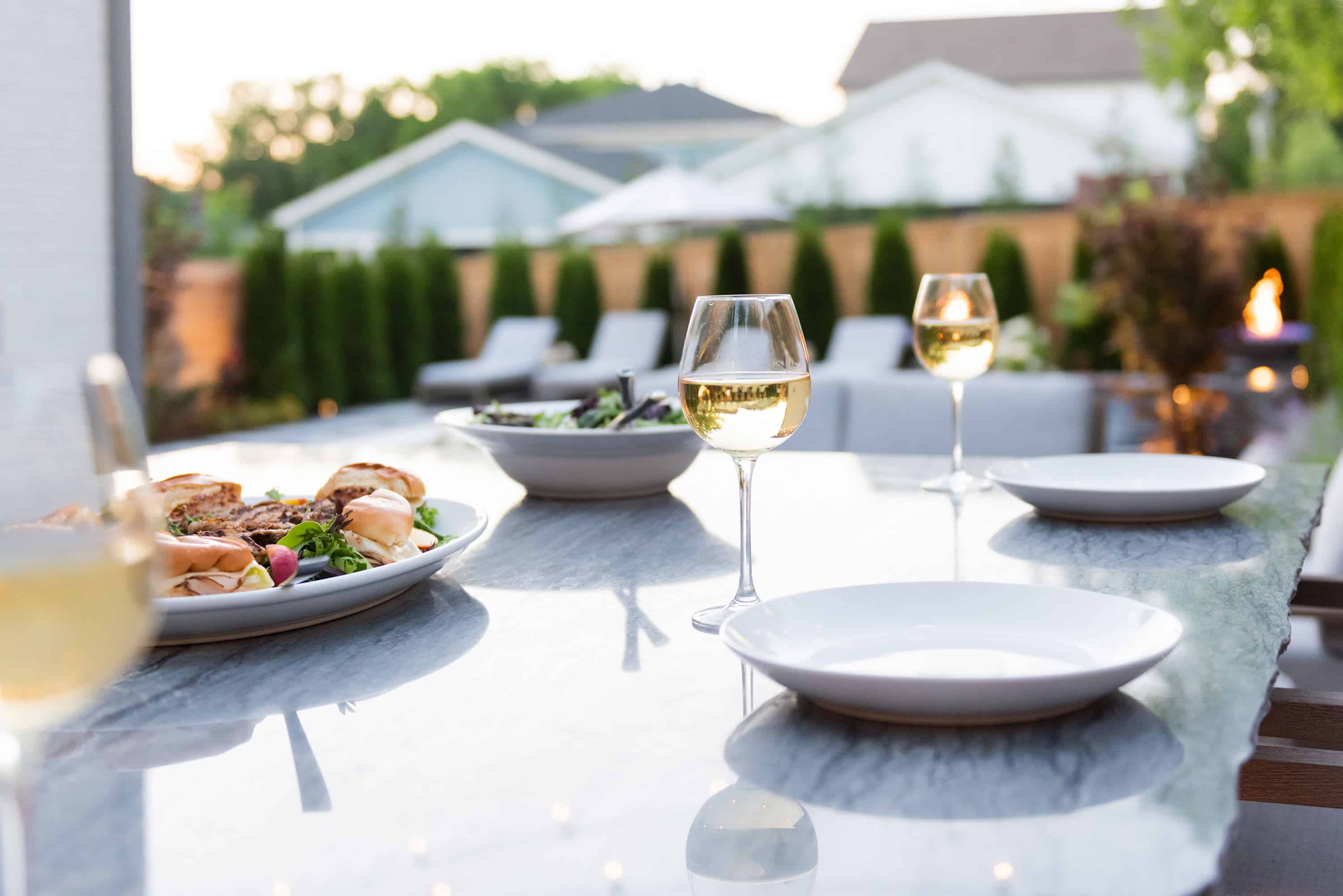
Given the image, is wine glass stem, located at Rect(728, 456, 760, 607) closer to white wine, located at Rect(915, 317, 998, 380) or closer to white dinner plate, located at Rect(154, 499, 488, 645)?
white dinner plate, located at Rect(154, 499, 488, 645)

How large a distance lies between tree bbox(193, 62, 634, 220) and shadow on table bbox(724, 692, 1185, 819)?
27614 millimetres

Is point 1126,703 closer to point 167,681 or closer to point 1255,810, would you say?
point 167,681

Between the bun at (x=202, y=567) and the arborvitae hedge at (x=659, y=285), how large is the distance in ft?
40.0

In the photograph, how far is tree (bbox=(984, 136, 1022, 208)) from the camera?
1315cm

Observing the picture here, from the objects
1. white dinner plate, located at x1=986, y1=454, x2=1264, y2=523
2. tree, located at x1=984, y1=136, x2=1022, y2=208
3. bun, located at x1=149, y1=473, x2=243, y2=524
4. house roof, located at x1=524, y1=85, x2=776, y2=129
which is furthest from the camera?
house roof, located at x1=524, y1=85, x2=776, y2=129

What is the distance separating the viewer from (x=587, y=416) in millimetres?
1973

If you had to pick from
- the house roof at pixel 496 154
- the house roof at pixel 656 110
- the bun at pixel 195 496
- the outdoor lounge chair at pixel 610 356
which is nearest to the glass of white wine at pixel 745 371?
the bun at pixel 195 496

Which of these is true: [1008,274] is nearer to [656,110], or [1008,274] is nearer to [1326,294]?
[1326,294]

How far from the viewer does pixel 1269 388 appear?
7438 millimetres

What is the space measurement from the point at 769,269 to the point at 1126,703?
40.5 feet

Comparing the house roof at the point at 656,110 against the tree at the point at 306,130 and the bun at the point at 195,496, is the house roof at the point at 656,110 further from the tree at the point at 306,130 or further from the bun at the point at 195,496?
the bun at the point at 195,496

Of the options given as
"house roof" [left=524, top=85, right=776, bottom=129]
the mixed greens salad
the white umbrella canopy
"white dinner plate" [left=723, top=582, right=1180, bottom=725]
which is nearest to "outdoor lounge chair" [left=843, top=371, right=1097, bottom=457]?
the mixed greens salad

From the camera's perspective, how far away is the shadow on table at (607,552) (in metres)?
1.38

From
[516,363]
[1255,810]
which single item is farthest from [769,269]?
[1255,810]
